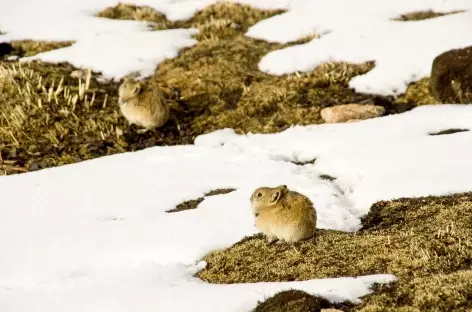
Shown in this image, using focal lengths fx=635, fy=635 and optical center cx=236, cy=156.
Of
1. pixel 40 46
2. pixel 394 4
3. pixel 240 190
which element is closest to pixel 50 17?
pixel 40 46

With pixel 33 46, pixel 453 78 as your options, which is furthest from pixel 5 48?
pixel 453 78

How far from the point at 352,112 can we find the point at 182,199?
4.89m

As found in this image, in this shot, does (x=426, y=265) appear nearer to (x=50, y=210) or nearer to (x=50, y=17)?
(x=50, y=210)

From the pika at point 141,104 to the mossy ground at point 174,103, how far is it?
41 centimetres

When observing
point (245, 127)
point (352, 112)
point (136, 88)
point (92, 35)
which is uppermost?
point (136, 88)

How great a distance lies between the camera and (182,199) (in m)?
11.1

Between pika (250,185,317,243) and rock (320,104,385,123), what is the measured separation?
20.6ft

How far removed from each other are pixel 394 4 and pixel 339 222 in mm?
12210

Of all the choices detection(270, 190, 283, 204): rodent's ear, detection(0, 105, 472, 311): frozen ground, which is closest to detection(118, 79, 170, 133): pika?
Answer: detection(0, 105, 472, 311): frozen ground

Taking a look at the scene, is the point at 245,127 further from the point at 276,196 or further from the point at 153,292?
the point at 153,292

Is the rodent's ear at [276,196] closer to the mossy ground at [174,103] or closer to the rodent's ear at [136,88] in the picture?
the mossy ground at [174,103]

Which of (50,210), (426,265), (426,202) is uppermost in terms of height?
(426,265)

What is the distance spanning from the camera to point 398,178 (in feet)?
35.1

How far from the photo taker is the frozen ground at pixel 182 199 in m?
7.89
